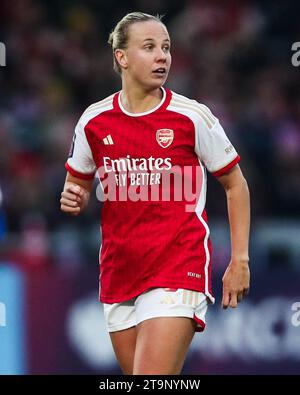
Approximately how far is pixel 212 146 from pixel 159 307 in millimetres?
802

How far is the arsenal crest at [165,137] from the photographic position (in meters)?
5.08

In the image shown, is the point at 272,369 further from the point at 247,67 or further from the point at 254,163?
the point at 247,67

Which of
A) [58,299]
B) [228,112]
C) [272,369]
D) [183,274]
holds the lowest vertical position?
[272,369]

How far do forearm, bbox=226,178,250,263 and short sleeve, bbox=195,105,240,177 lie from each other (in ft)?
0.38

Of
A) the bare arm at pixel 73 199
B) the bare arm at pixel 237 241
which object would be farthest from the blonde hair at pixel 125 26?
the bare arm at pixel 237 241

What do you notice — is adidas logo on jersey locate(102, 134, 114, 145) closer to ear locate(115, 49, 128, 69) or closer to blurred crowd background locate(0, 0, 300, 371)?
ear locate(115, 49, 128, 69)

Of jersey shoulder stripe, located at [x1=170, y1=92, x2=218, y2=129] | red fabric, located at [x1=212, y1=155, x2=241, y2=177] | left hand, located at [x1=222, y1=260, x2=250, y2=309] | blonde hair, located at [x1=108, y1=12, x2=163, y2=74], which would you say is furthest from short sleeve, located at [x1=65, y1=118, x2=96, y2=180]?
left hand, located at [x1=222, y1=260, x2=250, y2=309]

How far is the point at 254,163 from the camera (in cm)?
1105

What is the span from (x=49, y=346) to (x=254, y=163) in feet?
11.4

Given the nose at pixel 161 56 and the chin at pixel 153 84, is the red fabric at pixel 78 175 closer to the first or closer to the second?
the chin at pixel 153 84

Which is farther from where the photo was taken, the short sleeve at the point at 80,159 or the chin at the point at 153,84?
the short sleeve at the point at 80,159

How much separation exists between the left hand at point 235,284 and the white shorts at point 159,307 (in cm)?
14

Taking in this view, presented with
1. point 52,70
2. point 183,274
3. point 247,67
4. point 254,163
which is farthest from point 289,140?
point 183,274

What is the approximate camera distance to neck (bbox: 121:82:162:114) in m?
Result: 5.19
